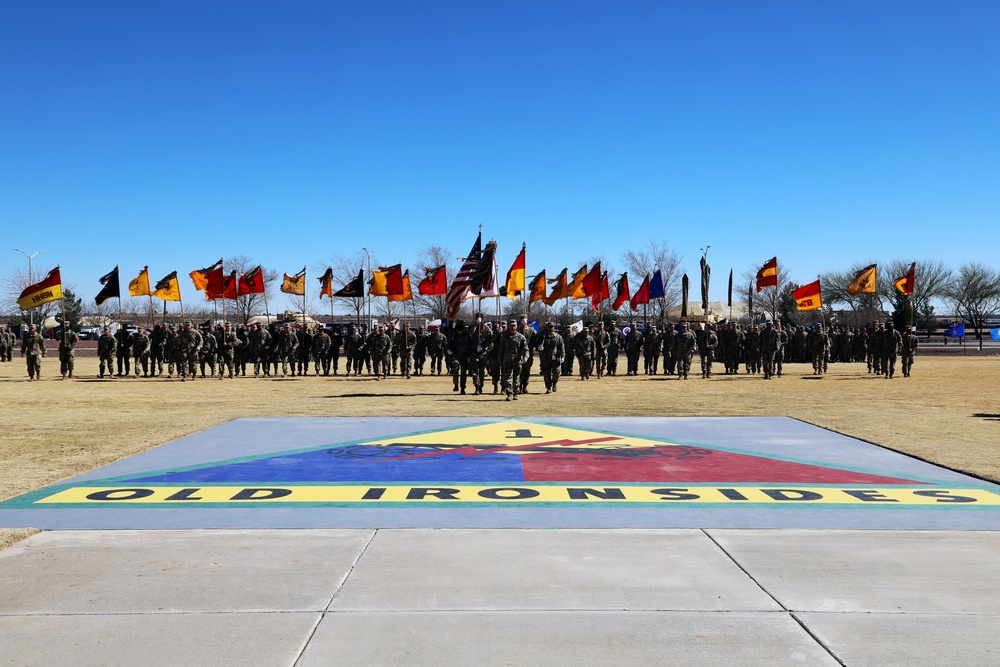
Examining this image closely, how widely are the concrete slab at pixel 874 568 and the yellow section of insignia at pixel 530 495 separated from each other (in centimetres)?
125

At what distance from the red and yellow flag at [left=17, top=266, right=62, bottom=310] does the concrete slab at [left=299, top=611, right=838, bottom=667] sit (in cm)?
2702

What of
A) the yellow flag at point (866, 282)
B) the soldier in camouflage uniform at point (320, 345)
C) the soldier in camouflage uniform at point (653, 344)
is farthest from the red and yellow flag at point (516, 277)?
the yellow flag at point (866, 282)

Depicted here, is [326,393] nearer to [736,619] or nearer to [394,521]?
[394,521]

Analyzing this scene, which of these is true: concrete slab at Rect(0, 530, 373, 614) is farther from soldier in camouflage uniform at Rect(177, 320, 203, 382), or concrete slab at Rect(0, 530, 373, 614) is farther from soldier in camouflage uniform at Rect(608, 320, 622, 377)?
soldier in camouflage uniform at Rect(608, 320, 622, 377)

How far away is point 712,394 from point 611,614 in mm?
16233

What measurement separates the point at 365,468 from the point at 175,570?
3972mm

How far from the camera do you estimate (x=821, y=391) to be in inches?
820

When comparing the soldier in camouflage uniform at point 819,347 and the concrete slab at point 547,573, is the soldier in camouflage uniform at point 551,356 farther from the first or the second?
the concrete slab at point 547,573

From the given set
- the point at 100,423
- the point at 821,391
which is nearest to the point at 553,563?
the point at 100,423

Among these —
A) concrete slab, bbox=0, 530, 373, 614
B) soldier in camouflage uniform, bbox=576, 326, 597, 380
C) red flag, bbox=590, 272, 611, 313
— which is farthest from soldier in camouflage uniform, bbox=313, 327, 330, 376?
concrete slab, bbox=0, 530, 373, 614

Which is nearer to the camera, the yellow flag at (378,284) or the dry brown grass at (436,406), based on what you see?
the dry brown grass at (436,406)

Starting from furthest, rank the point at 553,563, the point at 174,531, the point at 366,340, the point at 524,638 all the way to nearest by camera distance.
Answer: the point at 366,340 → the point at 174,531 → the point at 553,563 → the point at 524,638

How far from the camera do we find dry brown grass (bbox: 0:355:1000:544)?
403 inches

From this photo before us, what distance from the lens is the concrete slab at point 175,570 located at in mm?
4434
